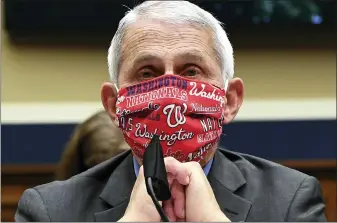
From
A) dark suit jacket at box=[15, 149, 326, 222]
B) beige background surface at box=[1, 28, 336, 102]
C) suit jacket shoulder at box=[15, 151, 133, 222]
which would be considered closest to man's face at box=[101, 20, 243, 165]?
dark suit jacket at box=[15, 149, 326, 222]

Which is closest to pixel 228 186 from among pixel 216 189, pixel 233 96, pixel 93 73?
pixel 216 189

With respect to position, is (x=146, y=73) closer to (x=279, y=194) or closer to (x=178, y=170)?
(x=178, y=170)

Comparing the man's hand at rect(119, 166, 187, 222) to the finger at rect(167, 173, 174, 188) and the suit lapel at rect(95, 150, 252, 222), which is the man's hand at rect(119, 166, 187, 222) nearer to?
the finger at rect(167, 173, 174, 188)

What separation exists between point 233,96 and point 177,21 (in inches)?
9.0

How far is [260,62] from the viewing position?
3535mm

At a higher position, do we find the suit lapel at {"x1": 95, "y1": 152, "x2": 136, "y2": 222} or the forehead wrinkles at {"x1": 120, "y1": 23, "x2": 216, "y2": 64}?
the forehead wrinkles at {"x1": 120, "y1": 23, "x2": 216, "y2": 64}

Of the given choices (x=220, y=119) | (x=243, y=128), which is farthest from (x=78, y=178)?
(x=243, y=128)

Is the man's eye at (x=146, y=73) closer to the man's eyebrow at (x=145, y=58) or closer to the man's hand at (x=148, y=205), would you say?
the man's eyebrow at (x=145, y=58)

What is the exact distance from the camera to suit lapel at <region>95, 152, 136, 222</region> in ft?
5.25

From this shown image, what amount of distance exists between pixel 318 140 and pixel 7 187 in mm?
1576


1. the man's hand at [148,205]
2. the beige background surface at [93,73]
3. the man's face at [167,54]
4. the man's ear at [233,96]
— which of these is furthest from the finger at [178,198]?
the beige background surface at [93,73]

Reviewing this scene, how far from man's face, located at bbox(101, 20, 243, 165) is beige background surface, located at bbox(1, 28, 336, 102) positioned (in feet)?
6.04

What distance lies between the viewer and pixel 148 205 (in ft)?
4.49

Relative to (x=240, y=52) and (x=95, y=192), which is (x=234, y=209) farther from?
(x=240, y=52)
